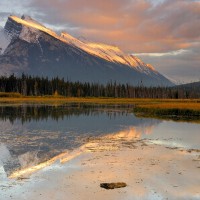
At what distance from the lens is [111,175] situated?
2172 cm

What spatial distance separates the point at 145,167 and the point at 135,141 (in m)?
12.1

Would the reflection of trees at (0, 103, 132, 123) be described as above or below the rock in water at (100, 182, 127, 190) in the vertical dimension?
above

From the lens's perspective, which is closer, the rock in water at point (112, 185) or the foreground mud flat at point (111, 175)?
the foreground mud flat at point (111, 175)

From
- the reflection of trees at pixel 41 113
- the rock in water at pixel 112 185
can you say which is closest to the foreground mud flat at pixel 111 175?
the rock in water at pixel 112 185

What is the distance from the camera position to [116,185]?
19422 mm

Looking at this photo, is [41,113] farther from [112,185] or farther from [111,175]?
[112,185]

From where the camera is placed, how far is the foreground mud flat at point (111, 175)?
18.0 meters

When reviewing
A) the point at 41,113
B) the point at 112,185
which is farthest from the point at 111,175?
the point at 41,113

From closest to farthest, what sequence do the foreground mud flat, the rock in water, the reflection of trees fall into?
the foreground mud flat → the rock in water → the reflection of trees

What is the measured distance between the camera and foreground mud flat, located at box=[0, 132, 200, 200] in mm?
18016

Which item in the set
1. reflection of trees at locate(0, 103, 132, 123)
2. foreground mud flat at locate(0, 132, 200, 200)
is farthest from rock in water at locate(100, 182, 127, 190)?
reflection of trees at locate(0, 103, 132, 123)

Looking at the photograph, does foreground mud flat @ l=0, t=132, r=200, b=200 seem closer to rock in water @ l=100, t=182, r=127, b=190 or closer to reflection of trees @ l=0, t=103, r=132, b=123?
rock in water @ l=100, t=182, r=127, b=190

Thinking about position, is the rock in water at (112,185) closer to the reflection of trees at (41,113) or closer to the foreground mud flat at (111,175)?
the foreground mud flat at (111,175)

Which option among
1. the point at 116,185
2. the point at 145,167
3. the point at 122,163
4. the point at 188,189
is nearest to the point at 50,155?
the point at 122,163
